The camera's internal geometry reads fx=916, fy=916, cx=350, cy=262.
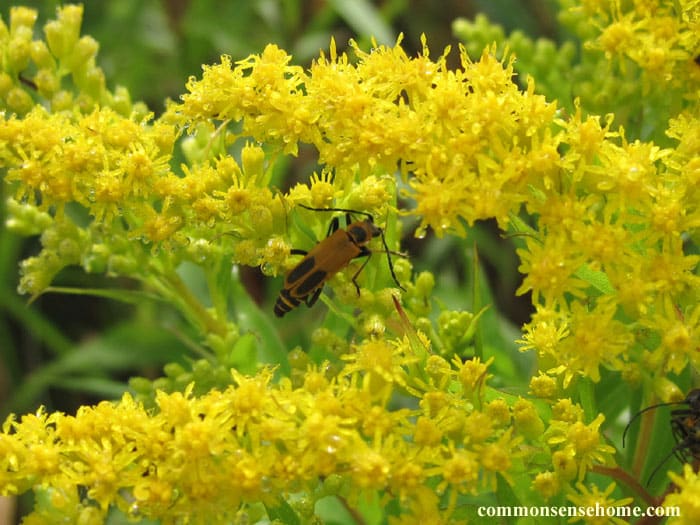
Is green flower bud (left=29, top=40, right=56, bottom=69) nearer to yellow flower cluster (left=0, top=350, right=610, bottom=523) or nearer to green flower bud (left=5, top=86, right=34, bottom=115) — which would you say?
green flower bud (left=5, top=86, right=34, bottom=115)

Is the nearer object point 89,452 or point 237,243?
point 89,452

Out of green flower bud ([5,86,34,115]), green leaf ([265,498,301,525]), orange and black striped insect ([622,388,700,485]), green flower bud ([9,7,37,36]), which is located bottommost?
green leaf ([265,498,301,525])

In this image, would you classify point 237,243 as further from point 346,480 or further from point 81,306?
point 81,306

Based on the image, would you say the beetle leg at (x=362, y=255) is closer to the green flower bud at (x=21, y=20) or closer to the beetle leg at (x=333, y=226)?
the beetle leg at (x=333, y=226)

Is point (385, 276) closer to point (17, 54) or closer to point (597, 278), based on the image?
point (597, 278)

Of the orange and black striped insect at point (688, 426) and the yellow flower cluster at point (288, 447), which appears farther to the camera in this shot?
the orange and black striped insect at point (688, 426)

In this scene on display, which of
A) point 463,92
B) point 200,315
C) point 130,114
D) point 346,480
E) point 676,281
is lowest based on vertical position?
point 346,480

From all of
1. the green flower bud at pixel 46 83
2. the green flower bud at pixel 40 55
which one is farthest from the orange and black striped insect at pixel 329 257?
the green flower bud at pixel 40 55

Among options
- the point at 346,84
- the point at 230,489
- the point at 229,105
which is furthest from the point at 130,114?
the point at 230,489

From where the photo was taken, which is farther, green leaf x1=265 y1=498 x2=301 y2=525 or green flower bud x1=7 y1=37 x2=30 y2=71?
green flower bud x1=7 y1=37 x2=30 y2=71

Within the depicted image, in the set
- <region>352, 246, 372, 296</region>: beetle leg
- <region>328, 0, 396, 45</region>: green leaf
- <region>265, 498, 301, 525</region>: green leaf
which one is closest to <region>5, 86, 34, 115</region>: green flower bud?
<region>352, 246, 372, 296</region>: beetle leg

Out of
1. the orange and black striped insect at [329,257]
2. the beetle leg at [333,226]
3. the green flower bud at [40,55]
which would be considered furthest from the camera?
the green flower bud at [40,55]
